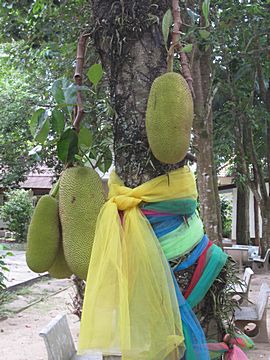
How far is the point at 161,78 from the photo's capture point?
105cm

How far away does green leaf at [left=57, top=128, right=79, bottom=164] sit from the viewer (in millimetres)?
1187

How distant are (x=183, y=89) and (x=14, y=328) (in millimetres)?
4874

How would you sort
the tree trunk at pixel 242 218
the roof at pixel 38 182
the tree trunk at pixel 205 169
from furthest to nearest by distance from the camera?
the roof at pixel 38 182 < the tree trunk at pixel 242 218 < the tree trunk at pixel 205 169

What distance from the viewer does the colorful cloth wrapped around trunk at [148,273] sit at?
0.98 metres

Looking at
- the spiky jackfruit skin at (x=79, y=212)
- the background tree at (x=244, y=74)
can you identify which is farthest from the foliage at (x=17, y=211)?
the spiky jackfruit skin at (x=79, y=212)

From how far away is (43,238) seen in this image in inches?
46.9

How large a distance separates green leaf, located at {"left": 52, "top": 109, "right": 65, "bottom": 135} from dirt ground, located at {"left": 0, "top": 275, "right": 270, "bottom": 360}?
3532mm

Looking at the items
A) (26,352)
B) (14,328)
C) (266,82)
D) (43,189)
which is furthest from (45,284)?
(43,189)

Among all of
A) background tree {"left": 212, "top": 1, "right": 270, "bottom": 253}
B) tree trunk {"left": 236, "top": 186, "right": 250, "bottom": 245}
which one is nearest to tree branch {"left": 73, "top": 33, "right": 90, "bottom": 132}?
background tree {"left": 212, "top": 1, "right": 270, "bottom": 253}

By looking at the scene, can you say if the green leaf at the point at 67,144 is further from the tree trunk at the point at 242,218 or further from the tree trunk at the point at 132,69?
the tree trunk at the point at 242,218

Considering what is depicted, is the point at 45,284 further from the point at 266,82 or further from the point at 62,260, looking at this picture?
the point at 62,260

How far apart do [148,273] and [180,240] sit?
0.12 meters

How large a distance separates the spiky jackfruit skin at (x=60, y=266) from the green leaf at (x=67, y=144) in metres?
0.23

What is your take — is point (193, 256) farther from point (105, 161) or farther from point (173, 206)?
point (105, 161)
